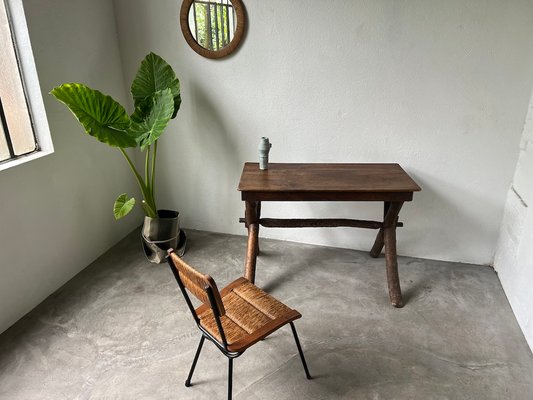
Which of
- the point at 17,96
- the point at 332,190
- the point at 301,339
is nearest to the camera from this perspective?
the point at 301,339

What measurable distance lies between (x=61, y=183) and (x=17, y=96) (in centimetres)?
60

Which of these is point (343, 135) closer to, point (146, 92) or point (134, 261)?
point (146, 92)

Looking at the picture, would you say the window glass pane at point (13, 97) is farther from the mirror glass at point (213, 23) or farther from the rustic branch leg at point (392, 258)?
the rustic branch leg at point (392, 258)

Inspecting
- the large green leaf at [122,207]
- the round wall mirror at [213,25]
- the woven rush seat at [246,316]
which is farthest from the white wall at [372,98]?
the woven rush seat at [246,316]

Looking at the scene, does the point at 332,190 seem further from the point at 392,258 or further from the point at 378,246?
the point at 378,246

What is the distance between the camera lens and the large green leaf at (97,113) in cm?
221

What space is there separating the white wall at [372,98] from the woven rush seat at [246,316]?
1.32 m

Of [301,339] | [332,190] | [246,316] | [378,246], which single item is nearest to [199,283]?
[246,316]

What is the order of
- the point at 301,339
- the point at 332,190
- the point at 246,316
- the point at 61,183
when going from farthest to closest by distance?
the point at 61,183, the point at 332,190, the point at 301,339, the point at 246,316

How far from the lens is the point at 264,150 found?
249cm

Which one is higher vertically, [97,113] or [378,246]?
[97,113]

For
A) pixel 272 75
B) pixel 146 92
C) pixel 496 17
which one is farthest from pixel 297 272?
pixel 496 17

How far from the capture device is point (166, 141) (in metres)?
3.18

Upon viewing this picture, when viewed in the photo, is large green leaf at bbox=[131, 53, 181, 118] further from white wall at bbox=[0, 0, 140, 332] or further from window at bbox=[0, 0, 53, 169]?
window at bbox=[0, 0, 53, 169]
